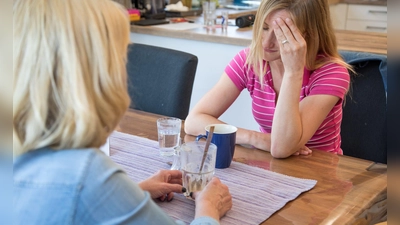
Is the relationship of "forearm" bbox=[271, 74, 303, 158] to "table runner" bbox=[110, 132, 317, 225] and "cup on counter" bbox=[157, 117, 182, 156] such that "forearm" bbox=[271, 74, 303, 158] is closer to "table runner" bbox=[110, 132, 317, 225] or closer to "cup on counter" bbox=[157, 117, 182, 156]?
"table runner" bbox=[110, 132, 317, 225]

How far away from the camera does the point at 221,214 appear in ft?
3.39

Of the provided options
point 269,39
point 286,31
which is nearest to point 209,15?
point 269,39

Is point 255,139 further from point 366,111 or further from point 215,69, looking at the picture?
point 215,69

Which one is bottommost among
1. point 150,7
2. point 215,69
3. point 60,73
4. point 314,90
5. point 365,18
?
point 215,69

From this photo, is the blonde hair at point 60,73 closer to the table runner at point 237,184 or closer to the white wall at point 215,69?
the table runner at point 237,184

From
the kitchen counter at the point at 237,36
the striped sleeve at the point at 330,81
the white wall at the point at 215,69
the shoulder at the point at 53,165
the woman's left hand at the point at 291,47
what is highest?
the woman's left hand at the point at 291,47

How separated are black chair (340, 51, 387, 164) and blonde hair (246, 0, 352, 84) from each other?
15cm

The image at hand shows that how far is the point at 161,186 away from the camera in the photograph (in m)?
1.12

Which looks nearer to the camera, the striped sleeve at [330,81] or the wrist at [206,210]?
the wrist at [206,210]

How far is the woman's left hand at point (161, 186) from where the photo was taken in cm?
111

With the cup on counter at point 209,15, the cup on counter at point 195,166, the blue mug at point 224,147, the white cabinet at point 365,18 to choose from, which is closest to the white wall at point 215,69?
the cup on counter at point 209,15

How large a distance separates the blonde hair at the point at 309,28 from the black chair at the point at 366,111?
153mm

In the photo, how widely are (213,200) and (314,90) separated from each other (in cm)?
68

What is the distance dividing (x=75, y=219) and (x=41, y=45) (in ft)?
0.90
